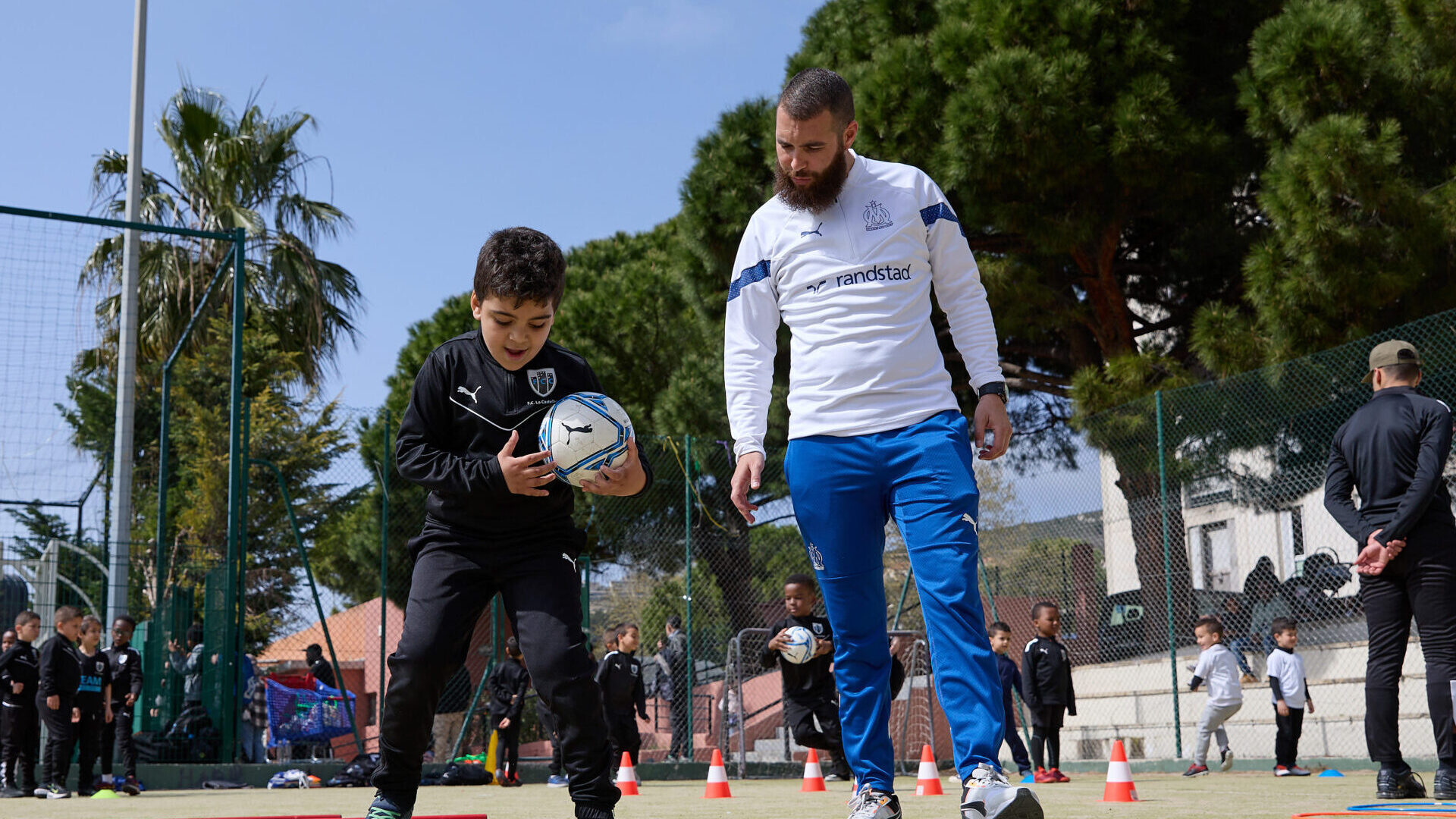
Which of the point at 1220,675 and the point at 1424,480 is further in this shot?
the point at 1220,675

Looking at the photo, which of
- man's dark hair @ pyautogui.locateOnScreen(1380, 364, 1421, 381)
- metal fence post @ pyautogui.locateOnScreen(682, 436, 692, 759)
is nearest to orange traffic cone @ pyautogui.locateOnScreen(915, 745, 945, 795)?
man's dark hair @ pyautogui.locateOnScreen(1380, 364, 1421, 381)

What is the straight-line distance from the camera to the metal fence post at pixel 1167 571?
1160cm

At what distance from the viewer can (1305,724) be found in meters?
11.7

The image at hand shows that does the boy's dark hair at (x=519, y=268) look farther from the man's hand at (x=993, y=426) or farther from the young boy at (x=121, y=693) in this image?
the young boy at (x=121, y=693)

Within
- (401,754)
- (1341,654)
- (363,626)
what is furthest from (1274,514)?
(363,626)

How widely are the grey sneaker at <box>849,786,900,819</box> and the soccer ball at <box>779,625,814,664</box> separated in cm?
587

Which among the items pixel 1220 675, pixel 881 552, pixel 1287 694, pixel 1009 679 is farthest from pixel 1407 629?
pixel 1009 679

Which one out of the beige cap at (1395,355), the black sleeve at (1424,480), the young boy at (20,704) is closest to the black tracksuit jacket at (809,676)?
the beige cap at (1395,355)

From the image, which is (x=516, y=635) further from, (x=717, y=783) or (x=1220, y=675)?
(x=1220, y=675)

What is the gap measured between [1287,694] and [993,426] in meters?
8.05

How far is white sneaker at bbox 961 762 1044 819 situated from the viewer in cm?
301

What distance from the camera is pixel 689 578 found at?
45.3 feet

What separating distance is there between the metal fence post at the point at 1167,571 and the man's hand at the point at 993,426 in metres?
8.40

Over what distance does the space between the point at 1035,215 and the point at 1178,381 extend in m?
2.24
